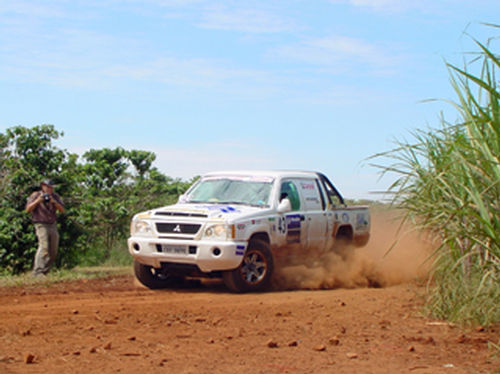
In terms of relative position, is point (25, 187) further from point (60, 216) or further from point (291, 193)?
point (291, 193)

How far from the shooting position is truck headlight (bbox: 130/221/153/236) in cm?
1096

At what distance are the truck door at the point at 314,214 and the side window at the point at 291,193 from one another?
15 cm

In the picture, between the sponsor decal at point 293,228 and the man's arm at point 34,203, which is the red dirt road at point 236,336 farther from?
the man's arm at point 34,203

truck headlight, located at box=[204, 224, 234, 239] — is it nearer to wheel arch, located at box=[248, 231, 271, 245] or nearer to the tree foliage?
wheel arch, located at box=[248, 231, 271, 245]

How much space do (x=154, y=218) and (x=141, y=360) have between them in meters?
5.00

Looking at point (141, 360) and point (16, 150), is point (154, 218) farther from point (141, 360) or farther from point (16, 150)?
point (16, 150)

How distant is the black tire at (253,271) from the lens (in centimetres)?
1056

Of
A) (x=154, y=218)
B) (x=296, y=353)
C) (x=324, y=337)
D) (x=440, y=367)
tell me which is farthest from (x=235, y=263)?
(x=440, y=367)

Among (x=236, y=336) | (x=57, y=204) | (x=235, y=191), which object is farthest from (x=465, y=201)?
(x=57, y=204)

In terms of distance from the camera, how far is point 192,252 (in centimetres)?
1050

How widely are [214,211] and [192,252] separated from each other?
0.70m

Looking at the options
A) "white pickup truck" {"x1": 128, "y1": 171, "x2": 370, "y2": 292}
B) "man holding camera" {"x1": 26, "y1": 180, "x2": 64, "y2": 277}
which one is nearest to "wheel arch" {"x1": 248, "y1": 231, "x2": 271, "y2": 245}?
"white pickup truck" {"x1": 128, "y1": 171, "x2": 370, "y2": 292}

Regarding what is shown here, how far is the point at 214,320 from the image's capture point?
797 centimetres

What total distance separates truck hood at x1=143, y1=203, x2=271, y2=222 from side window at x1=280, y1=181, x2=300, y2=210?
83cm
